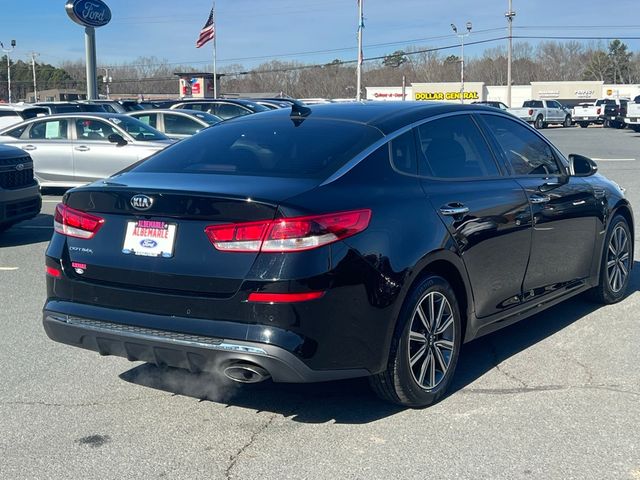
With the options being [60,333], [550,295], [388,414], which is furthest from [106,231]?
[550,295]

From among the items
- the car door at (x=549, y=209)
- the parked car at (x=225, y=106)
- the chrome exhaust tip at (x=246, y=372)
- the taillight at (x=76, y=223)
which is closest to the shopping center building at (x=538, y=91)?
the parked car at (x=225, y=106)

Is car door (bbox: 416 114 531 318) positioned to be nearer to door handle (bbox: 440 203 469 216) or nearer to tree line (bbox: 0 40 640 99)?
door handle (bbox: 440 203 469 216)

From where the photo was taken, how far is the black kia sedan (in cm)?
365

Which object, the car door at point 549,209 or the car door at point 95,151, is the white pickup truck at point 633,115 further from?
the car door at point 549,209

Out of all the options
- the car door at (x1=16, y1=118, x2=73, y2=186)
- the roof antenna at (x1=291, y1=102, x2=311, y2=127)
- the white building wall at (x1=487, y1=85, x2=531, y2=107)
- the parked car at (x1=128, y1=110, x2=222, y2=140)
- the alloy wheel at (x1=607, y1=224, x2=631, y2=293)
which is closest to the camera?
the roof antenna at (x1=291, y1=102, x2=311, y2=127)

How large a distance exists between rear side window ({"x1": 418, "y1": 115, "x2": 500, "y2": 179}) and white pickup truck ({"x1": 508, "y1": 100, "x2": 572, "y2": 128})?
4514 cm

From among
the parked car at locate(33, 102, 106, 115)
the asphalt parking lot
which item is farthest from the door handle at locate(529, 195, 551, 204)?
the parked car at locate(33, 102, 106, 115)

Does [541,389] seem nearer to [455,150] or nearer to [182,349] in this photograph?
[455,150]

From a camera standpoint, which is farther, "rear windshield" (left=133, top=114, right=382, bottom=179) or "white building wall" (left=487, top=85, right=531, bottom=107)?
"white building wall" (left=487, top=85, right=531, bottom=107)

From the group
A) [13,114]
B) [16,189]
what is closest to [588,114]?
[13,114]

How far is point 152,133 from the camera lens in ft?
48.1

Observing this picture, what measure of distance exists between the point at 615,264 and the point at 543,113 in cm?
4485

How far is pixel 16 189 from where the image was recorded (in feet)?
31.1

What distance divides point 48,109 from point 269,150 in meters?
18.7
